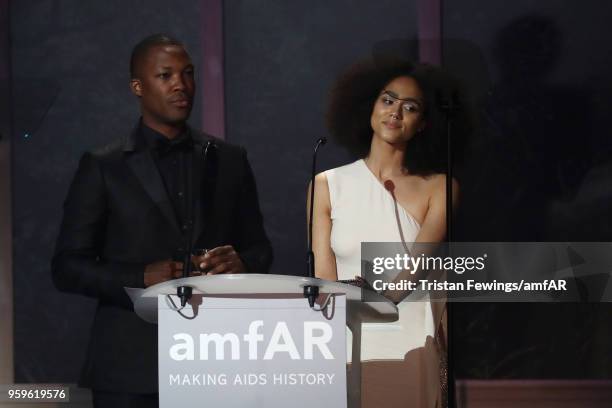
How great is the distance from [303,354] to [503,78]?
159 cm

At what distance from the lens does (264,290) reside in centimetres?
217

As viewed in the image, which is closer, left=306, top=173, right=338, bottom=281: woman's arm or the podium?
the podium

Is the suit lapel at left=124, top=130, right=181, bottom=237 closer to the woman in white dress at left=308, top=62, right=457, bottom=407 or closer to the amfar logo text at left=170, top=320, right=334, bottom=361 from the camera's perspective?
the woman in white dress at left=308, top=62, right=457, bottom=407

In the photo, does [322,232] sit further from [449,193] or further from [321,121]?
[449,193]

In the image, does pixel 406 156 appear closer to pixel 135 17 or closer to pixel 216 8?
A: pixel 216 8

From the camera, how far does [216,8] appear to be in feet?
11.3

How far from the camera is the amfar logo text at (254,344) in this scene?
7.16 feet

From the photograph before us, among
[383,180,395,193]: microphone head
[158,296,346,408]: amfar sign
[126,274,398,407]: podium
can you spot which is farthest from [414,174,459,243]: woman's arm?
[158,296,346,408]: amfar sign

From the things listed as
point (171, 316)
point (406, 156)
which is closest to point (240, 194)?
point (406, 156)

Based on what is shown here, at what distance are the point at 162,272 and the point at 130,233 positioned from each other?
253 millimetres

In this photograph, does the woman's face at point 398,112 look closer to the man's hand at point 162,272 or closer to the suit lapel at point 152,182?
the suit lapel at point 152,182

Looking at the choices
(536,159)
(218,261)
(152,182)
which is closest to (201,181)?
(152,182)

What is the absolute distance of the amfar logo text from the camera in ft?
7.16

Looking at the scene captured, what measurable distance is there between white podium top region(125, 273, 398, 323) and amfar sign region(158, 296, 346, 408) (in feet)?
0.07
